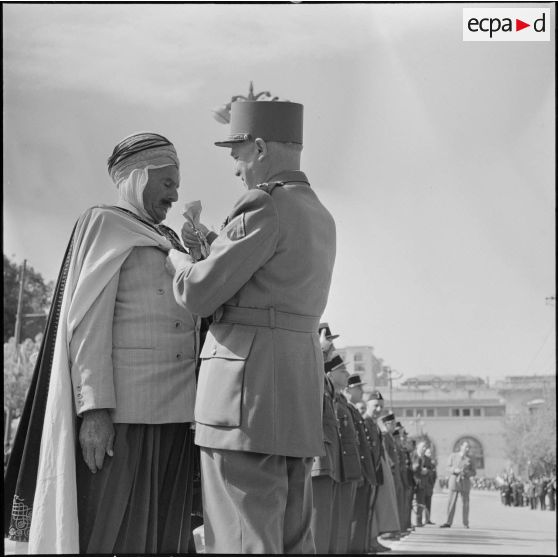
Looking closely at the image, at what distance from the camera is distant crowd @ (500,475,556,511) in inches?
1303

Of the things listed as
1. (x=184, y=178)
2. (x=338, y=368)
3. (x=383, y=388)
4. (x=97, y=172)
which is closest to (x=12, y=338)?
(x=383, y=388)

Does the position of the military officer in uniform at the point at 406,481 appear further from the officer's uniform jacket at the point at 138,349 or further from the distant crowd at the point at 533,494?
the distant crowd at the point at 533,494

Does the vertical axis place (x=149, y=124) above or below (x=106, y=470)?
above

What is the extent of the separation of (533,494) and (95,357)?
32838 millimetres

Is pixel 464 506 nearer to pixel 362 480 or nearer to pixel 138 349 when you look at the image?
pixel 362 480

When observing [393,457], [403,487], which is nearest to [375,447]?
[393,457]

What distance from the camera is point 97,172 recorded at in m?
6.10

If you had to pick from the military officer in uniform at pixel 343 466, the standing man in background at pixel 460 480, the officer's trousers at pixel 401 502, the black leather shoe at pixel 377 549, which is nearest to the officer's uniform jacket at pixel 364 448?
the military officer in uniform at pixel 343 466

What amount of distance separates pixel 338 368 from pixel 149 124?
3.78 metres

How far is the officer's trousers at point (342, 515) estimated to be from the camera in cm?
860

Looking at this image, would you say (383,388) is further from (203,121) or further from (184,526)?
(184,526)

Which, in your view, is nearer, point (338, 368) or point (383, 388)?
point (338, 368)

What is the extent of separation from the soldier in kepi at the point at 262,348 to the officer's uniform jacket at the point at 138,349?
1.04 feet

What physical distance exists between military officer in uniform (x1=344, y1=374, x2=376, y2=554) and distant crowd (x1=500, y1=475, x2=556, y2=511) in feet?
75.0
